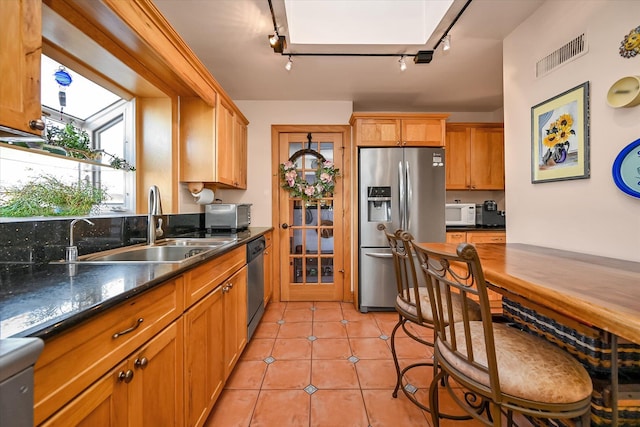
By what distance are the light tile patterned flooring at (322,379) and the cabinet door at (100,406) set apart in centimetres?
90

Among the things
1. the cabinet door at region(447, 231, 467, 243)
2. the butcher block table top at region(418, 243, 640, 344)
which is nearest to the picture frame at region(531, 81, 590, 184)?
the butcher block table top at region(418, 243, 640, 344)

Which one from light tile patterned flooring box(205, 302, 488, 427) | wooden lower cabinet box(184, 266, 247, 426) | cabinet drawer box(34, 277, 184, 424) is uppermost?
cabinet drawer box(34, 277, 184, 424)

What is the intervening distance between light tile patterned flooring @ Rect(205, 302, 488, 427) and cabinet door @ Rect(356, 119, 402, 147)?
77.5 inches

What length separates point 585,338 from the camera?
1.12 m

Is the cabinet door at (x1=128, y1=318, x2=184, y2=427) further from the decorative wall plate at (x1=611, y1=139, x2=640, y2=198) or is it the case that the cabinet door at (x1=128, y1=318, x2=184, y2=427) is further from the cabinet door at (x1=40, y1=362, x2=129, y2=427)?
the decorative wall plate at (x1=611, y1=139, x2=640, y2=198)

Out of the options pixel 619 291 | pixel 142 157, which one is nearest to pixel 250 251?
pixel 142 157

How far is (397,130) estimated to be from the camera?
310 cm

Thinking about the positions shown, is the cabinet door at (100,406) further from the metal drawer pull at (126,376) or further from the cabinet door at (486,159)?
the cabinet door at (486,159)

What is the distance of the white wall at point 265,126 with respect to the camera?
3484mm

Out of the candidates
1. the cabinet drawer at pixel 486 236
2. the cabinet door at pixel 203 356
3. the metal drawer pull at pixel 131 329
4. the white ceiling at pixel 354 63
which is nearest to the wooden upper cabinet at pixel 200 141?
the white ceiling at pixel 354 63

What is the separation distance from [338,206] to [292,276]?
108 cm

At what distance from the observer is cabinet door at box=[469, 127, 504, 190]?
361 centimetres

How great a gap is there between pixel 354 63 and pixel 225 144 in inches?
57.7

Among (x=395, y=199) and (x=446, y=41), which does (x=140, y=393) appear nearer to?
(x=395, y=199)
